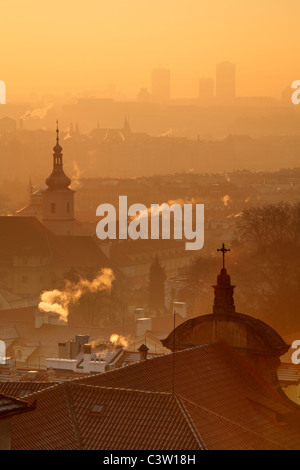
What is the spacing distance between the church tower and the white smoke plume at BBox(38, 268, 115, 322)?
20298 millimetres

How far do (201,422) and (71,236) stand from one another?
428 feet

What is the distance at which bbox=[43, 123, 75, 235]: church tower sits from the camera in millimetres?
164250

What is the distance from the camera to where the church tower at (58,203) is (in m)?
164

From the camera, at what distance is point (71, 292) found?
427 feet

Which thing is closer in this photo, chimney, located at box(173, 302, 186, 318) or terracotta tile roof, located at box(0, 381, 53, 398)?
terracotta tile roof, located at box(0, 381, 53, 398)

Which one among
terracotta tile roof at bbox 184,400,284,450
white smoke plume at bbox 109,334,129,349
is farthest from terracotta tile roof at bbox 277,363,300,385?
white smoke plume at bbox 109,334,129,349

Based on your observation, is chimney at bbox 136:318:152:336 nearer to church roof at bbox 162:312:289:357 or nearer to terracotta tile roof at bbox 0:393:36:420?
church roof at bbox 162:312:289:357

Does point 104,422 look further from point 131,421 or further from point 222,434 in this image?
point 222,434

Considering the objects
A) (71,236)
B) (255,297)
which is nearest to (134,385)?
(255,297)

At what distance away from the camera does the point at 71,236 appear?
16075 cm

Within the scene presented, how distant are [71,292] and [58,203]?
117ft

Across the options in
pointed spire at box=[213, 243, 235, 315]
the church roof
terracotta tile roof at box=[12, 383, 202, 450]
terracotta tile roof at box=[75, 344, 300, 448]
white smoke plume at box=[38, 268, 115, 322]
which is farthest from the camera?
white smoke plume at box=[38, 268, 115, 322]

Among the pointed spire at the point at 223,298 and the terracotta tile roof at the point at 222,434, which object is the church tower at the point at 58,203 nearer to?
the pointed spire at the point at 223,298
